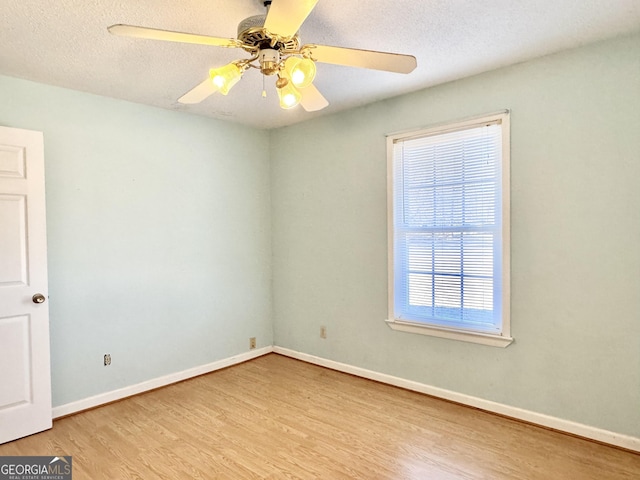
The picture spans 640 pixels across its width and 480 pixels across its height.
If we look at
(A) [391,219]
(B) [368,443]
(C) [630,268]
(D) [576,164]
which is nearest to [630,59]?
(D) [576,164]

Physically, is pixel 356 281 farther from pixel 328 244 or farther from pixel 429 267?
pixel 429 267

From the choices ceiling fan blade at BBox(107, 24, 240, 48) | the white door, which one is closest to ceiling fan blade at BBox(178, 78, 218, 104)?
ceiling fan blade at BBox(107, 24, 240, 48)

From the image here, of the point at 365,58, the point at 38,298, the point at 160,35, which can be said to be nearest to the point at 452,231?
the point at 365,58

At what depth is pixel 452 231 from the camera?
3051 millimetres

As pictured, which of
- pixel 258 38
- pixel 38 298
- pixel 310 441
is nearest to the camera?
pixel 258 38

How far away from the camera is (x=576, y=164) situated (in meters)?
2.52

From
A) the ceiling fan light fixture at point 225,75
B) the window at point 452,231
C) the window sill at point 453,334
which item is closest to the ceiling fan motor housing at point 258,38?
the ceiling fan light fixture at point 225,75

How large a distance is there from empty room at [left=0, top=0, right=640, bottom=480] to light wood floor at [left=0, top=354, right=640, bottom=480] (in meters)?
0.02

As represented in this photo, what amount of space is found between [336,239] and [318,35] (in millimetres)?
1974

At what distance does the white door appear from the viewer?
8.47ft

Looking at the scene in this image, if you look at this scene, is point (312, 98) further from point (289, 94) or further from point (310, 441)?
point (310, 441)

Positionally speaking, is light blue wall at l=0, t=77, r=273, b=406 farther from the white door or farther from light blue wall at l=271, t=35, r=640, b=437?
light blue wall at l=271, t=35, r=640, b=437

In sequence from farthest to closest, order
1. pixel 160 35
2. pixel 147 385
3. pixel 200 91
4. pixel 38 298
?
pixel 147 385
pixel 38 298
pixel 200 91
pixel 160 35

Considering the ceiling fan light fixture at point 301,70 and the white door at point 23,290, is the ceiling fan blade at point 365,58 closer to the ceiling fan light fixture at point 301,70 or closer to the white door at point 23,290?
the ceiling fan light fixture at point 301,70
